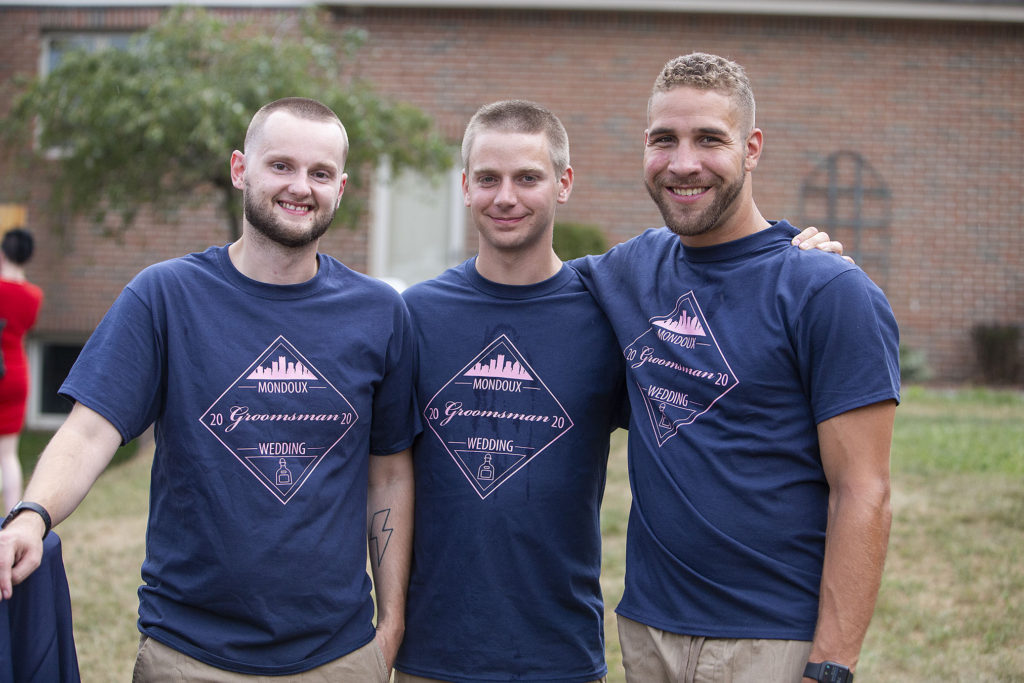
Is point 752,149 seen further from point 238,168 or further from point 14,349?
point 14,349

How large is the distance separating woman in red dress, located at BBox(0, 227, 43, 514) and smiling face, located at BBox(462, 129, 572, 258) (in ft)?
17.8

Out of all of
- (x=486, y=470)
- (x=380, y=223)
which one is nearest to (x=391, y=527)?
(x=486, y=470)

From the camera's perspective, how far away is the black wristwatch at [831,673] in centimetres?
223

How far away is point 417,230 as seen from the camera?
12.8m

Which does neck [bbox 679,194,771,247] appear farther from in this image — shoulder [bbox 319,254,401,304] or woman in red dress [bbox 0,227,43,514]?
woman in red dress [bbox 0,227,43,514]

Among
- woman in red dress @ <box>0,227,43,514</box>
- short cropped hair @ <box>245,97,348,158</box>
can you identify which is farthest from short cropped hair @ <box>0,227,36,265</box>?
short cropped hair @ <box>245,97,348,158</box>

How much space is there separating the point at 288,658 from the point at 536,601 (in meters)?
0.70

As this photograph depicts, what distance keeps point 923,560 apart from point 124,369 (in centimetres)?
465

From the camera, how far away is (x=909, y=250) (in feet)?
39.9

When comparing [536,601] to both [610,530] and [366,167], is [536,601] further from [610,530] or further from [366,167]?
[366,167]

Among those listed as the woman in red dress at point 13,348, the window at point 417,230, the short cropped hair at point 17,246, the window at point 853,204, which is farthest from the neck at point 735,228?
the window at point 417,230

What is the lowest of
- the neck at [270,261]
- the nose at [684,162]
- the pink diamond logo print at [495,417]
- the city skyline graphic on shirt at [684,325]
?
the pink diamond logo print at [495,417]

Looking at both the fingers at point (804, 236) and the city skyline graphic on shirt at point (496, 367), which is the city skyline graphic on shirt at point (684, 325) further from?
the city skyline graphic on shirt at point (496, 367)

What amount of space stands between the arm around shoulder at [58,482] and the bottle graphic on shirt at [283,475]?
15.9 inches
